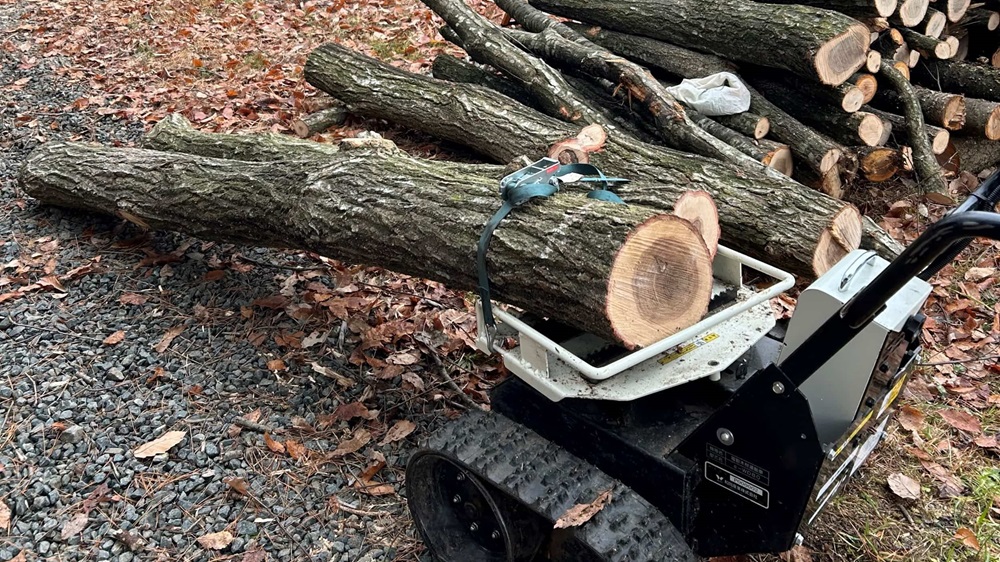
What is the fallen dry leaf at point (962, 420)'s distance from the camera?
11.8ft

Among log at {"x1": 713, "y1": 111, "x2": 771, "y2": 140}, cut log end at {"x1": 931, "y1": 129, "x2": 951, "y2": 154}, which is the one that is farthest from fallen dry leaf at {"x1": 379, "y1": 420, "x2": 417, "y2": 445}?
cut log end at {"x1": 931, "y1": 129, "x2": 951, "y2": 154}

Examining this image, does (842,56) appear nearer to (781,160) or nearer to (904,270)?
(781,160)

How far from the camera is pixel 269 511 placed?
3.11 m

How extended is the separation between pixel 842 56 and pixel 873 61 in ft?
1.19

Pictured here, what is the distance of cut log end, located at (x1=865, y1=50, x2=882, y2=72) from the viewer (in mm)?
5234

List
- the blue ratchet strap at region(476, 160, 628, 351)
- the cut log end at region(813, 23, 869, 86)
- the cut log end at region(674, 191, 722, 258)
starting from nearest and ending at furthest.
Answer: the blue ratchet strap at region(476, 160, 628, 351) < the cut log end at region(674, 191, 722, 258) < the cut log end at region(813, 23, 869, 86)

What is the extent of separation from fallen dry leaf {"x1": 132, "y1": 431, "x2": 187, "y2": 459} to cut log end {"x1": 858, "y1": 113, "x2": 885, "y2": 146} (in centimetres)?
473

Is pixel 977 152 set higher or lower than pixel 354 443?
higher

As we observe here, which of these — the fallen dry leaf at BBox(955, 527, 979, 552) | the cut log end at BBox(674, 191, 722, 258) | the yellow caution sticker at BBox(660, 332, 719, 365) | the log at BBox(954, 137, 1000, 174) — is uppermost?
the cut log end at BBox(674, 191, 722, 258)

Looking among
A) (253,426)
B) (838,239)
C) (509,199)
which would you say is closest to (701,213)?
(509,199)

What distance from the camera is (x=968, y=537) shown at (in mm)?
3059

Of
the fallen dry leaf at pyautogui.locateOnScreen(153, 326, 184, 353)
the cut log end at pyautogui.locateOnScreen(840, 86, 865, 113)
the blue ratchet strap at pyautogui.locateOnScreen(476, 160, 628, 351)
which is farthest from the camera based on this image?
the cut log end at pyautogui.locateOnScreen(840, 86, 865, 113)

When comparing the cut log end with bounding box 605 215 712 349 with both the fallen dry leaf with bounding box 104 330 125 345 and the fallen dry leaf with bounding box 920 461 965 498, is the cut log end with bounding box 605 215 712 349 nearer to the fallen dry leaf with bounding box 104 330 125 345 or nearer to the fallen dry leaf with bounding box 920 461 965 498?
the fallen dry leaf with bounding box 920 461 965 498

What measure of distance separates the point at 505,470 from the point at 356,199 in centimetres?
154
